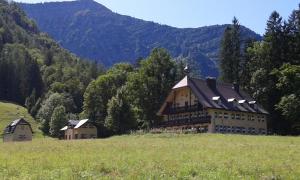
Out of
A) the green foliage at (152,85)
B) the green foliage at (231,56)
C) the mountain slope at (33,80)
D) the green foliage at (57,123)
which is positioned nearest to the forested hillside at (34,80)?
the mountain slope at (33,80)

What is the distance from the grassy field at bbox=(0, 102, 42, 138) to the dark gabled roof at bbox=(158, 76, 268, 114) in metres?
49.5

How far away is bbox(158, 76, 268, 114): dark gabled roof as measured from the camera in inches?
2995

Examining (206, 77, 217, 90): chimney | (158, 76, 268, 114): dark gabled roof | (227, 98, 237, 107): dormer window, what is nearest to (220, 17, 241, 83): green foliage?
(158, 76, 268, 114): dark gabled roof

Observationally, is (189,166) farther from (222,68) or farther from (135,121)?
(222,68)

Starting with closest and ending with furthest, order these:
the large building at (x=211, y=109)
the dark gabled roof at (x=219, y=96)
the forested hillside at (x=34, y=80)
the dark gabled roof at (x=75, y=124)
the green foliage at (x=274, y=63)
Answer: the large building at (x=211, y=109) → the dark gabled roof at (x=219, y=96) → the green foliage at (x=274, y=63) → the dark gabled roof at (x=75, y=124) → the forested hillside at (x=34, y=80)

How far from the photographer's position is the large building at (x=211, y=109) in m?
75.8

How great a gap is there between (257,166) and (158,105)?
69456mm

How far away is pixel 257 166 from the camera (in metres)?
21.4

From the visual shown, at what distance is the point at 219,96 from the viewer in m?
78.2

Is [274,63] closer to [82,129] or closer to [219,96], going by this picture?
[219,96]

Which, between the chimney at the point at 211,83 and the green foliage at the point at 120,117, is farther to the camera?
the green foliage at the point at 120,117

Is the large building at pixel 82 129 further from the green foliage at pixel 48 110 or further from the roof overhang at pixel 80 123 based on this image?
the green foliage at pixel 48 110

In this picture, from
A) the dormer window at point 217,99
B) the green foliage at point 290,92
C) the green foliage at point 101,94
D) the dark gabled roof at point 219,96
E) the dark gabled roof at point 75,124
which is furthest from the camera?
the green foliage at point 101,94

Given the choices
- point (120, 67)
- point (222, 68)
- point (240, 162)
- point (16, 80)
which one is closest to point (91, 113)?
point (120, 67)
